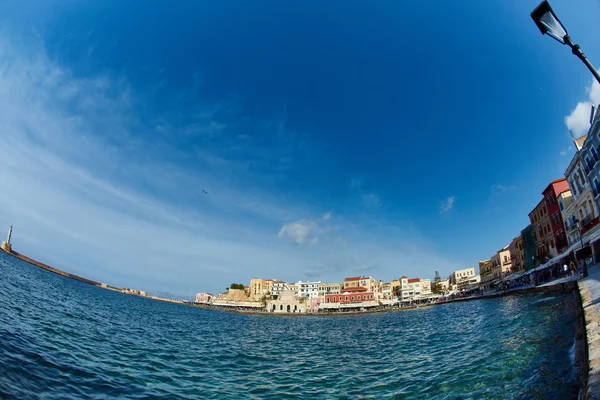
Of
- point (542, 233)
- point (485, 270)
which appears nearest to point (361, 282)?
point (485, 270)

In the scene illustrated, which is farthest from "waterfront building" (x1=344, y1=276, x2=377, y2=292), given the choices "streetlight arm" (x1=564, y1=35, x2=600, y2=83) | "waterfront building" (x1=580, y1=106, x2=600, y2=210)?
"streetlight arm" (x1=564, y1=35, x2=600, y2=83)

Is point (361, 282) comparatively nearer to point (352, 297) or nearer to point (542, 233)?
point (352, 297)

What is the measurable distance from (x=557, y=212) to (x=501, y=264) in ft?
142

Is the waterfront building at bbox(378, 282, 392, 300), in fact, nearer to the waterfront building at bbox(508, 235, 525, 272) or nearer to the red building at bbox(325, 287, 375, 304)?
the red building at bbox(325, 287, 375, 304)

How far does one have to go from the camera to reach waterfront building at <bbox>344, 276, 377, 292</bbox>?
133 m

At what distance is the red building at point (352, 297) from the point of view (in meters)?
113

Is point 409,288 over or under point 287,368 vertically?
over

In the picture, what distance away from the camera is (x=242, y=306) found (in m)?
140

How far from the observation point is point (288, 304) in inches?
4806

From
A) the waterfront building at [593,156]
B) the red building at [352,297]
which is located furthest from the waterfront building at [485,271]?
the waterfront building at [593,156]

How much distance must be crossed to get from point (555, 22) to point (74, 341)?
24560 millimetres

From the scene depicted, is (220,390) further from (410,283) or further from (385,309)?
(410,283)

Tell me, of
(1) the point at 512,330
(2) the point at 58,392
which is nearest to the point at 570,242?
(1) the point at 512,330

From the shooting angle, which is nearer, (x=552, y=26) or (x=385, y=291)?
(x=552, y=26)
